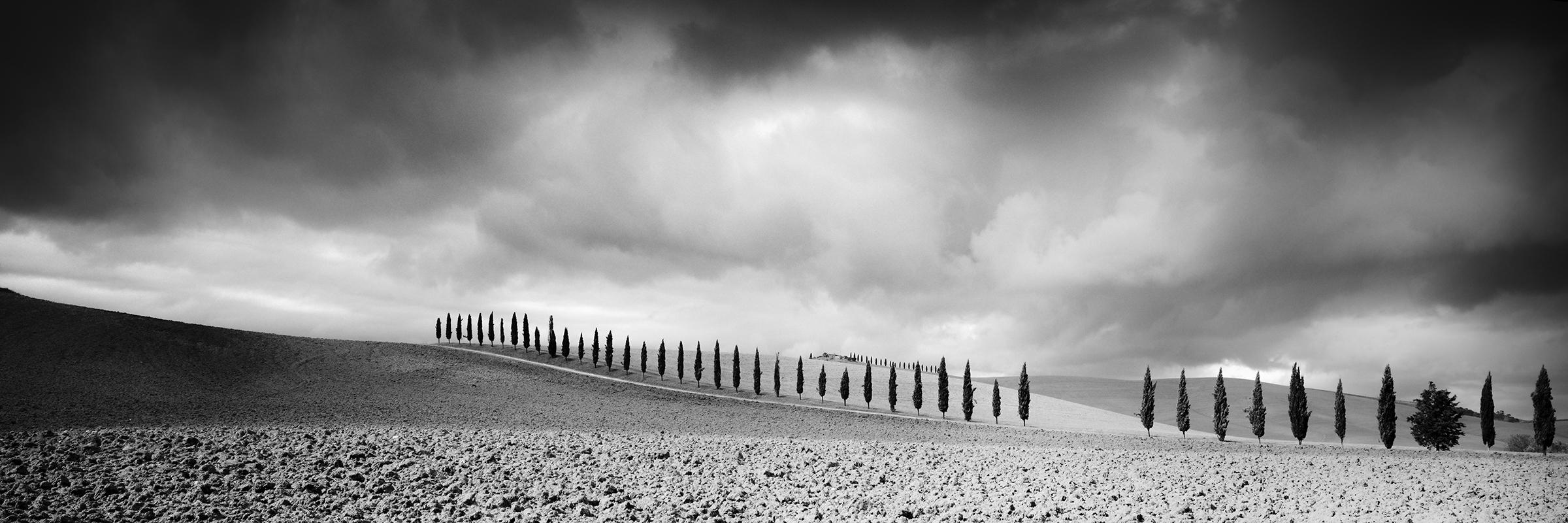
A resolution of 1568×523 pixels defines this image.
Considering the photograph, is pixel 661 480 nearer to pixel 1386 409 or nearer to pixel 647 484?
pixel 647 484

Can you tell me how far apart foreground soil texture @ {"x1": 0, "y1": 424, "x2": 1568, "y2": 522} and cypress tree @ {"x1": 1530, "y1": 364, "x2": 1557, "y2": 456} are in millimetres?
44071

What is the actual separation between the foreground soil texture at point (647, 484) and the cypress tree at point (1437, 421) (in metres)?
40.5

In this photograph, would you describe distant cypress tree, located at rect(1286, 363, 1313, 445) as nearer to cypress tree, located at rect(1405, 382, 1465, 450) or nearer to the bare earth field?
cypress tree, located at rect(1405, 382, 1465, 450)

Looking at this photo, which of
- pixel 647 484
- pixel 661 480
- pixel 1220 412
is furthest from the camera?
pixel 1220 412

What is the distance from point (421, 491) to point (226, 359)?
5350 cm

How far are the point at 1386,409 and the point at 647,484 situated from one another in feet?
213

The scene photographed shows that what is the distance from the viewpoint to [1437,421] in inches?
2184

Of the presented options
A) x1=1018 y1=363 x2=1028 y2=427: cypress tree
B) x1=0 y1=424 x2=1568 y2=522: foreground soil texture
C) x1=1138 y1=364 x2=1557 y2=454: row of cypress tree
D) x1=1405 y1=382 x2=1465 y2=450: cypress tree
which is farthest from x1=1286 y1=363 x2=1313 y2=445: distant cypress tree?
x1=0 y1=424 x2=1568 y2=522: foreground soil texture

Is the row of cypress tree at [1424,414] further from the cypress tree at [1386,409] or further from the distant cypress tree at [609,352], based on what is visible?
the distant cypress tree at [609,352]

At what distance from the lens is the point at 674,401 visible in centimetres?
6425

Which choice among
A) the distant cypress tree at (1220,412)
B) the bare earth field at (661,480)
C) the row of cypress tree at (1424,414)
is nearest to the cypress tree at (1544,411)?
the row of cypress tree at (1424,414)

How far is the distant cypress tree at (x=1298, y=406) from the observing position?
5981cm

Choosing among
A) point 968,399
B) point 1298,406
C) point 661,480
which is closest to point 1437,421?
point 1298,406

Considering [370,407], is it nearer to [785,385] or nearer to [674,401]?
[674,401]
